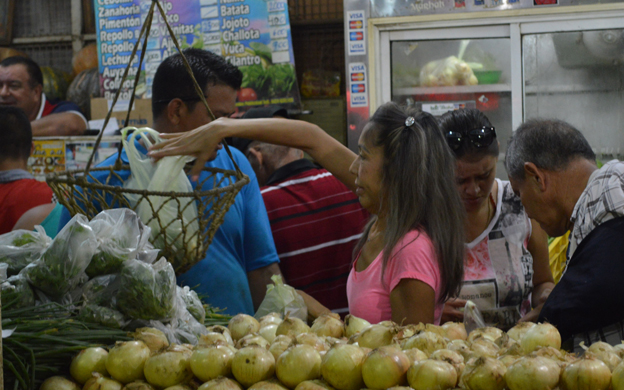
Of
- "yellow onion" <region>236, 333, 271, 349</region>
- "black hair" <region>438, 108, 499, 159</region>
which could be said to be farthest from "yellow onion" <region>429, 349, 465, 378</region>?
"black hair" <region>438, 108, 499, 159</region>

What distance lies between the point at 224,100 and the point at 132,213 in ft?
2.67

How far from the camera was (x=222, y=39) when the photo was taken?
440cm

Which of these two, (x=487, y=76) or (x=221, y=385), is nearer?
(x=221, y=385)

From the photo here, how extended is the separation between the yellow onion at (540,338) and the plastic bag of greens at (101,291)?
86 cm

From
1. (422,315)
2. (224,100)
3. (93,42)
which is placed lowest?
(422,315)

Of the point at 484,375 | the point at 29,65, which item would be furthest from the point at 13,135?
the point at 484,375

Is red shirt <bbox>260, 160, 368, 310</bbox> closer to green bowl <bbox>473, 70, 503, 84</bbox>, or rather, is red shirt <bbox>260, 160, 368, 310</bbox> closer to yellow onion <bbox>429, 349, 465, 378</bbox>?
yellow onion <bbox>429, 349, 465, 378</bbox>

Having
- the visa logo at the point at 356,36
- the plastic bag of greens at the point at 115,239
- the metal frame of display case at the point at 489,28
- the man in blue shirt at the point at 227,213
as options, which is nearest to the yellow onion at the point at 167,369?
the plastic bag of greens at the point at 115,239

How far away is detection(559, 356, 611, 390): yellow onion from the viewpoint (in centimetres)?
94

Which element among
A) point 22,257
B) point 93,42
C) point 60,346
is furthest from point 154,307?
point 93,42

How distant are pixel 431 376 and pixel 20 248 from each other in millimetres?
913

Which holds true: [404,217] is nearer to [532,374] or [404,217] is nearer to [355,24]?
[532,374]

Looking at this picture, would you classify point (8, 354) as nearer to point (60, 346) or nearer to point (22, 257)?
point (60, 346)

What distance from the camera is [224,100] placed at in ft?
6.75
